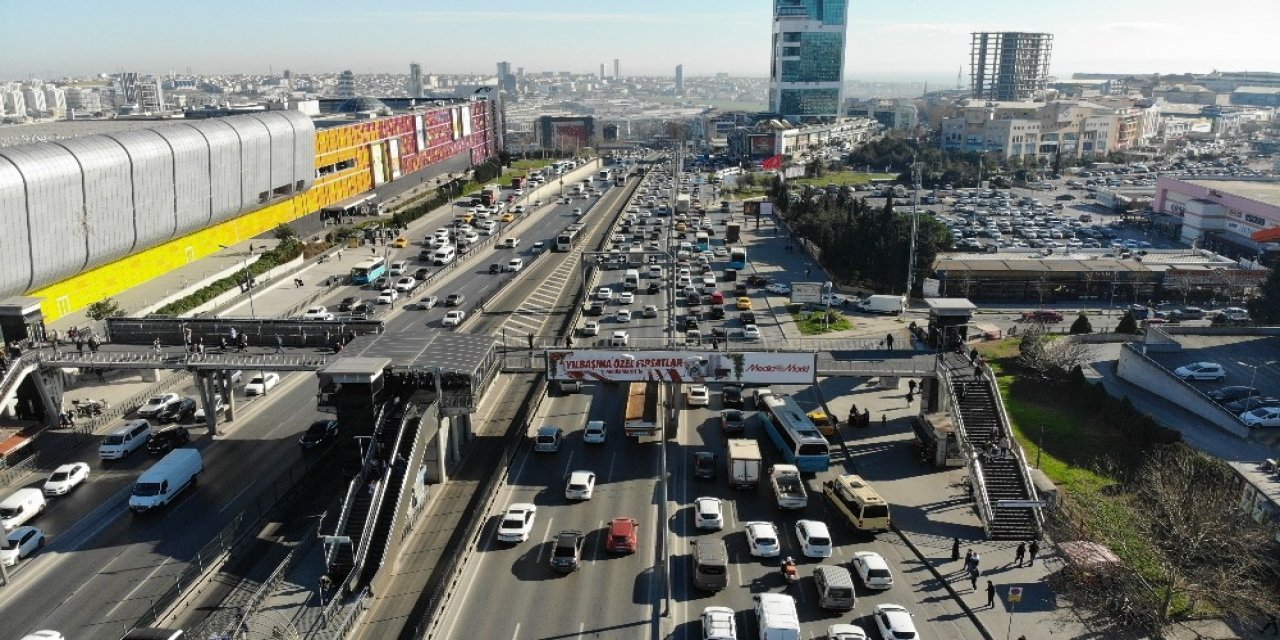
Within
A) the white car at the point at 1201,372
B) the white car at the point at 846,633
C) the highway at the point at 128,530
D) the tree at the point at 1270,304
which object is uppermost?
the tree at the point at 1270,304

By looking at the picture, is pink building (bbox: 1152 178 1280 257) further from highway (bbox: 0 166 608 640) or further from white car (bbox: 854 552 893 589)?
highway (bbox: 0 166 608 640)

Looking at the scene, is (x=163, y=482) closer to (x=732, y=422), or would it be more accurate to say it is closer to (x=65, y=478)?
(x=65, y=478)

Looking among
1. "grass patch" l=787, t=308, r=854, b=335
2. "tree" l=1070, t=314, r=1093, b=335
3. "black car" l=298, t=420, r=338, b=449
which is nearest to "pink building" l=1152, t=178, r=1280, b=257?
"tree" l=1070, t=314, r=1093, b=335

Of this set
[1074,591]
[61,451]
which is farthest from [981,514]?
[61,451]

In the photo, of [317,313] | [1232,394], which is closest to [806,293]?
[1232,394]

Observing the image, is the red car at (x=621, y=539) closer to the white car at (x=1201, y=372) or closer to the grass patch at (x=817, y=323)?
the grass patch at (x=817, y=323)

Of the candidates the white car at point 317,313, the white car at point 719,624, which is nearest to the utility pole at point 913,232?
the white car at point 719,624
